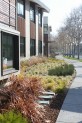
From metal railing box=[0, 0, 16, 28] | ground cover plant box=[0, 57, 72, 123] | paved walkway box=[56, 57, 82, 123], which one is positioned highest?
metal railing box=[0, 0, 16, 28]

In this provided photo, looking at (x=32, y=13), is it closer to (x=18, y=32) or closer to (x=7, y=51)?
(x=18, y=32)

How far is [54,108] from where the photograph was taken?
10156 millimetres

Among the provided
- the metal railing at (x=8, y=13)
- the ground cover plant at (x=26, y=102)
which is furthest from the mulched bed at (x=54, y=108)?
the metal railing at (x=8, y=13)

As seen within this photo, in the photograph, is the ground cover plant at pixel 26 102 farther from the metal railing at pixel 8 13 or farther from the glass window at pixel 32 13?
the glass window at pixel 32 13

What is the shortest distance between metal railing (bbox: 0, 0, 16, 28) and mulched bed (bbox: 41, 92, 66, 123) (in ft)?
10.6

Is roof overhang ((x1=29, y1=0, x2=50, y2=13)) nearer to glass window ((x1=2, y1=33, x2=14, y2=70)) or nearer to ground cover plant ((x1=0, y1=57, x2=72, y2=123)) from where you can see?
glass window ((x1=2, y1=33, x2=14, y2=70))

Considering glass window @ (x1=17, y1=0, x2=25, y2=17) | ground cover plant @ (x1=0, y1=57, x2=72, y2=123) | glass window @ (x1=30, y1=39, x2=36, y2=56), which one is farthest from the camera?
glass window @ (x1=30, y1=39, x2=36, y2=56)

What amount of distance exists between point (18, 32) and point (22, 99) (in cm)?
525

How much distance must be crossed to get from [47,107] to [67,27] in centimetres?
5873

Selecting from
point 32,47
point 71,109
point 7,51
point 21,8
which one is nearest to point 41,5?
point 32,47

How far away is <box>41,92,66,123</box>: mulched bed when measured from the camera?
8.90m

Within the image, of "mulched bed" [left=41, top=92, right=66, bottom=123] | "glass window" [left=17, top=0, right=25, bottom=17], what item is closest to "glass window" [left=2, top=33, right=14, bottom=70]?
"mulched bed" [left=41, top=92, right=66, bottom=123]

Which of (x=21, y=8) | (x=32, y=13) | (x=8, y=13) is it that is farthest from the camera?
(x=32, y=13)

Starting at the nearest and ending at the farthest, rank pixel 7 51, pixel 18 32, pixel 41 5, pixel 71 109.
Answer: pixel 71 109
pixel 7 51
pixel 18 32
pixel 41 5
